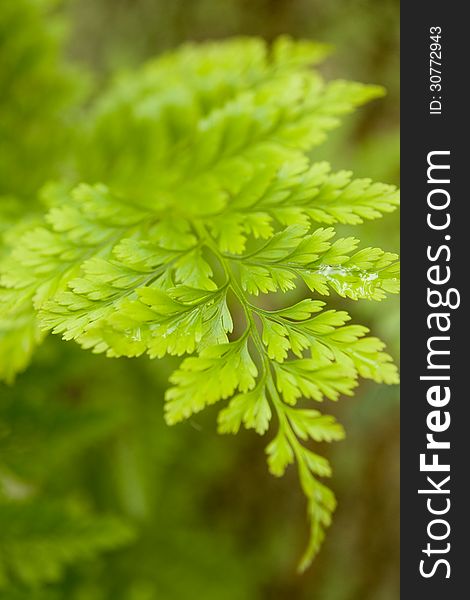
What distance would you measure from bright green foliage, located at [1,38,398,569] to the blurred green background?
0.33 m

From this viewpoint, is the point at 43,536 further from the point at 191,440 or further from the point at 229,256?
the point at 191,440

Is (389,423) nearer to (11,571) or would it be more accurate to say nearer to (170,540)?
(170,540)

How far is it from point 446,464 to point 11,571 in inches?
35.6

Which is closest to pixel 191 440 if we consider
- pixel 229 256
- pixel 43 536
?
pixel 43 536

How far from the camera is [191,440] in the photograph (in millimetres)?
2338

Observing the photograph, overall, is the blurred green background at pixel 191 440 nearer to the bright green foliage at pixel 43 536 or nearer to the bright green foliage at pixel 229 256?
the bright green foliage at pixel 43 536

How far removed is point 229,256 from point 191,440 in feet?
4.90

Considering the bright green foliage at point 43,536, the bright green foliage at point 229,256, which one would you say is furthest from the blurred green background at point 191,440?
the bright green foliage at point 229,256

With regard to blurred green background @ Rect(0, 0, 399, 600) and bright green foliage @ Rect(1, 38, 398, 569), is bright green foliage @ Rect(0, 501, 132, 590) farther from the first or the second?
bright green foliage @ Rect(1, 38, 398, 569)

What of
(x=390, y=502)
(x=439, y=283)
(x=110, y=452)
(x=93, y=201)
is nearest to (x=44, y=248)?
(x=93, y=201)

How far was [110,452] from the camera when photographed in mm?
2027

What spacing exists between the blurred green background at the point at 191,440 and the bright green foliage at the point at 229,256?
329 millimetres

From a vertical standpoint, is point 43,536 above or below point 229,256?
below

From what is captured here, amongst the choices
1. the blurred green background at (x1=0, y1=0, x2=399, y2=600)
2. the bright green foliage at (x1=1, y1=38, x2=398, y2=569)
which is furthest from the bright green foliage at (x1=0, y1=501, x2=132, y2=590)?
the bright green foliage at (x1=1, y1=38, x2=398, y2=569)
